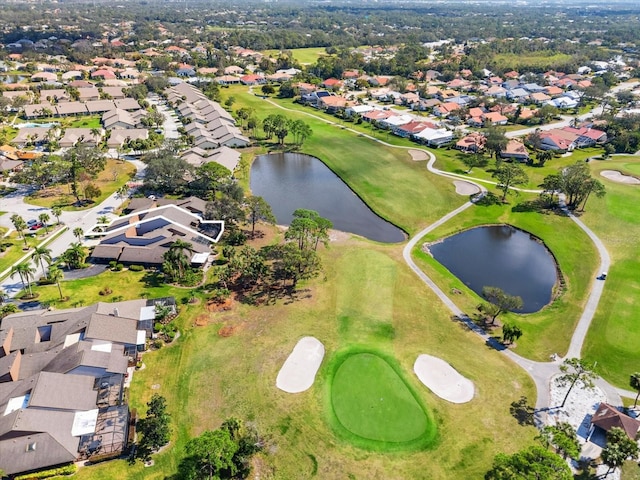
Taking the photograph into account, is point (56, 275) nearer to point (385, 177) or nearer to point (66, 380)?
point (66, 380)

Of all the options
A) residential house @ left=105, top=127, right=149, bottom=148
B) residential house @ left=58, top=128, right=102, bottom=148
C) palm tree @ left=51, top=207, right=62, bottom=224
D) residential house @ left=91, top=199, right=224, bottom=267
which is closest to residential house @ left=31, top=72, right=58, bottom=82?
residential house @ left=58, top=128, right=102, bottom=148

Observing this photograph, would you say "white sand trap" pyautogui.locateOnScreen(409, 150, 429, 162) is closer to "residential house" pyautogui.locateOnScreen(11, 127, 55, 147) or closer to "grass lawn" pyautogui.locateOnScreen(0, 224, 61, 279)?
"grass lawn" pyautogui.locateOnScreen(0, 224, 61, 279)

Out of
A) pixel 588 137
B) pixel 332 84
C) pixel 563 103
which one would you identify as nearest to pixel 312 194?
pixel 588 137

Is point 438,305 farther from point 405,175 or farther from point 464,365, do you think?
point 405,175

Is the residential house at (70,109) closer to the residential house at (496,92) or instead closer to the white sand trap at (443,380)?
the white sand trap at (443,380)

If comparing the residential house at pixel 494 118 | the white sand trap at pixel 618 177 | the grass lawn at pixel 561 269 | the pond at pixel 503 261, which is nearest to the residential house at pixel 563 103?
the residential house at pixel 494 118

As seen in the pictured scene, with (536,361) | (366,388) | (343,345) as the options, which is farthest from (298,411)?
(536,361)
